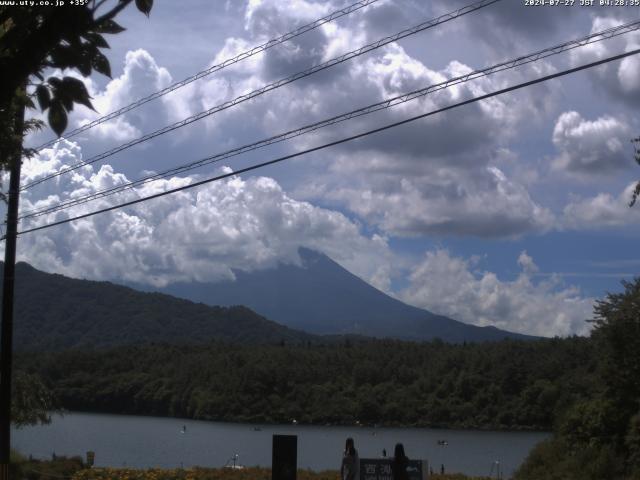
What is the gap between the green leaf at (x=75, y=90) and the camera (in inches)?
183

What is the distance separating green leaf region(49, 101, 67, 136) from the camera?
469 cm

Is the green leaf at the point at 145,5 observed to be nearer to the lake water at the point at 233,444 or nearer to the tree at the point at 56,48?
the tree at the point at 56,48

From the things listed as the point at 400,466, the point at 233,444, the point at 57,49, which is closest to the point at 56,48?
the point at 57,49

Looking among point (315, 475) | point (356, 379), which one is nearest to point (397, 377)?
point (356, 379)

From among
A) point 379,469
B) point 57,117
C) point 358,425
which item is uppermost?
point 57,117

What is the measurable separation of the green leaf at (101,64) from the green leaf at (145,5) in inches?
12.6

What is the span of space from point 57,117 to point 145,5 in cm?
74

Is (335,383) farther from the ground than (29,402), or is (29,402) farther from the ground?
(29,402)

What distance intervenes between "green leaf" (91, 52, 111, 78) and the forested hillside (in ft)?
328

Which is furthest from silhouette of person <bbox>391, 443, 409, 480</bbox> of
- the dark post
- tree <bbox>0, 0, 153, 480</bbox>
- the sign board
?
tree <bbox>0, 0, 153, 480</bbox>

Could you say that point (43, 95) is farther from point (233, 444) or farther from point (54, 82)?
point (233, 444)

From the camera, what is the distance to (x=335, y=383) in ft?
413

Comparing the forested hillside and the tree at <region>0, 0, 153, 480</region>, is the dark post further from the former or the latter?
the forested hillside

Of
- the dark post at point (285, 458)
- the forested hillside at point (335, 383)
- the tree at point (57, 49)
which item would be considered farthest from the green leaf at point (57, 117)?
the forested hillside at point (335, 383)
